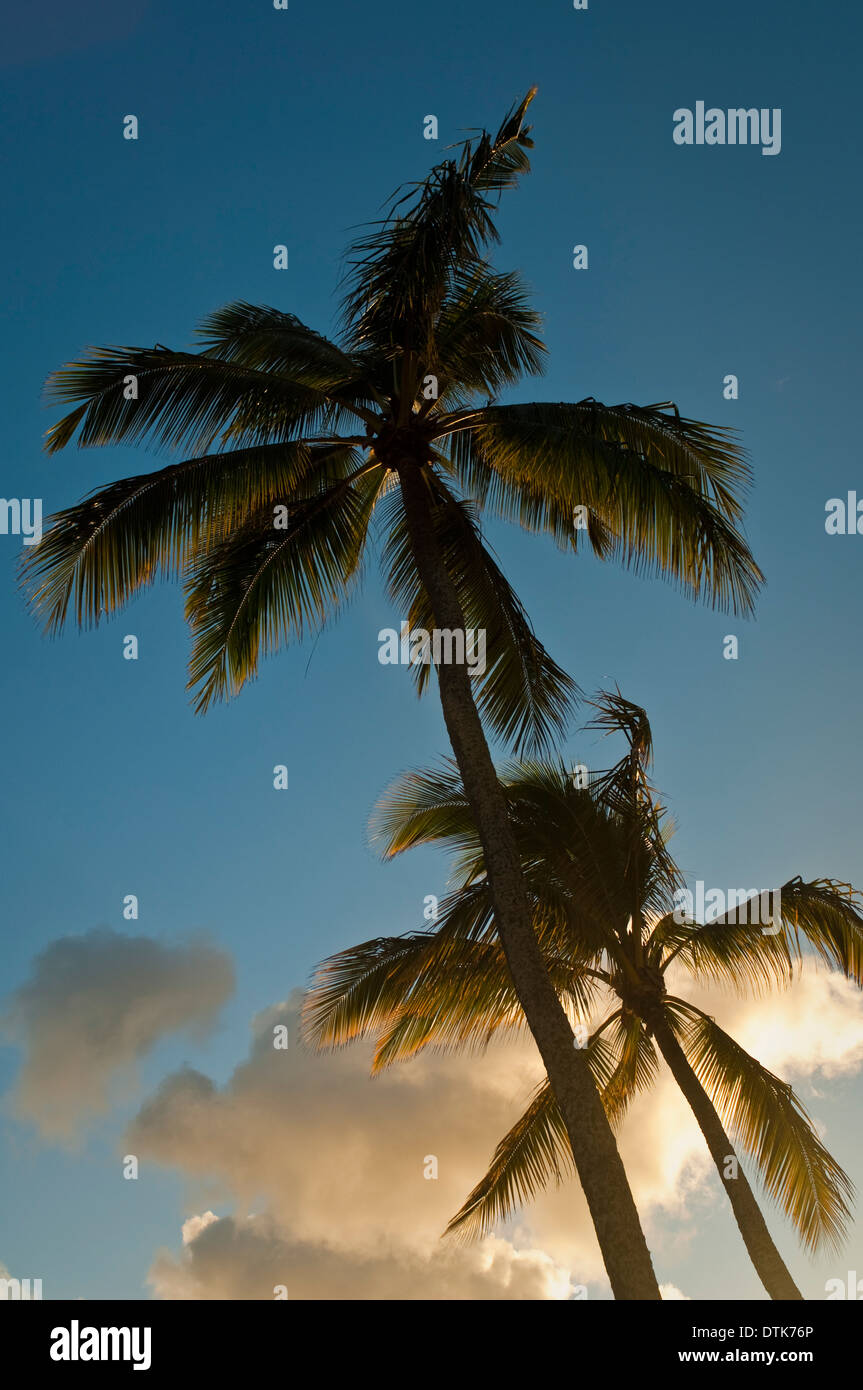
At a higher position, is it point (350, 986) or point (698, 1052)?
point (350, 986)

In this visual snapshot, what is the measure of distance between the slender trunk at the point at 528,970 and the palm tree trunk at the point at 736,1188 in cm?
430

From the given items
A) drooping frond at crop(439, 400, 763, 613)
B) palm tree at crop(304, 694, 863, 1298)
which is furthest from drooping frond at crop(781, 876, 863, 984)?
Answer: drooping frond at crop(439, 400, 763, 613)

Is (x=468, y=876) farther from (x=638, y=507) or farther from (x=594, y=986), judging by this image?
(x=638, y=507)

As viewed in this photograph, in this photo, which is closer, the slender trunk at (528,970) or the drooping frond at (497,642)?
the slender trunk at (528,970)

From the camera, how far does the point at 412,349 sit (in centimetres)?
1050

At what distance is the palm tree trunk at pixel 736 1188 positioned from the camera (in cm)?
1110

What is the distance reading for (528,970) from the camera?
8266 mm

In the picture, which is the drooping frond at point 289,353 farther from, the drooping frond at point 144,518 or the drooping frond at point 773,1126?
the drooping frond at point 773,1126

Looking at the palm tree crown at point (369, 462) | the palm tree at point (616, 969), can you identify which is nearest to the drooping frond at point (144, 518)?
the palm tree crown at point (369, 462)

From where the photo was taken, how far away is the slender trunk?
7168 mm

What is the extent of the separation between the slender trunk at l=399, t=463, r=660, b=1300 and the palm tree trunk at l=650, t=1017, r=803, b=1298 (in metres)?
4.30
